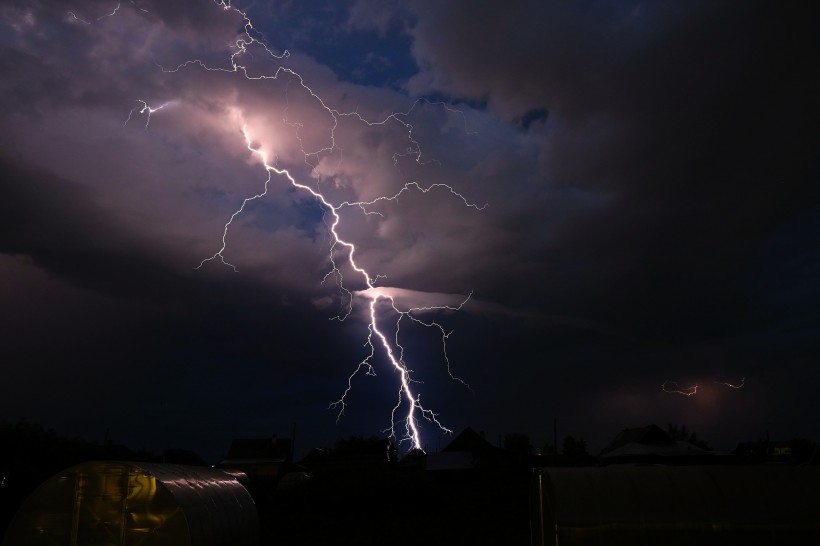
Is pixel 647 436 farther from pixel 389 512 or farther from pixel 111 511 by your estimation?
pixel 111 511

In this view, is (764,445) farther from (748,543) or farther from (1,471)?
(1,471)

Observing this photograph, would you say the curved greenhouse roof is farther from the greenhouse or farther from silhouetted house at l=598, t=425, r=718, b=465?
silhouetted house at l=598, t=425, r=718, b=465

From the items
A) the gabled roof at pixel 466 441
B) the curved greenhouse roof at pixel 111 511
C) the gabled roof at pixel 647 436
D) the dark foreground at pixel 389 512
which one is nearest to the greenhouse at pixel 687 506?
the curved greenhouse roof at pixel 111 511

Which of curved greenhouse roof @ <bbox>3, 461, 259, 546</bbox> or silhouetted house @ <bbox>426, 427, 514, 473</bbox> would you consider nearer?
curved greenhouse roof @ <bbox>3, 461, 259, 546</bbox>

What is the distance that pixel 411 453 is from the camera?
160 ft

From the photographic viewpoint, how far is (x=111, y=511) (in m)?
9.79

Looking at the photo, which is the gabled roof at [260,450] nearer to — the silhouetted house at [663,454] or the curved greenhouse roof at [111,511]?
the silhouetted house at [663,454]

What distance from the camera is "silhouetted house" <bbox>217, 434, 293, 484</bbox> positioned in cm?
4400

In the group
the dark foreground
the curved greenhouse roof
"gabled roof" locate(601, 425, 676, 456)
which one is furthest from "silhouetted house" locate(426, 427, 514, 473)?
the curved greenhouse roof

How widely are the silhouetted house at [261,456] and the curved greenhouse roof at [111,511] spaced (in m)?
34.4

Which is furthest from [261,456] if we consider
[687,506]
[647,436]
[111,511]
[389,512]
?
[687,506]

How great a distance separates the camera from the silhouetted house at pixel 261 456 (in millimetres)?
44000

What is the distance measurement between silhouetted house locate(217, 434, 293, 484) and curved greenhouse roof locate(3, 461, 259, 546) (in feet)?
113

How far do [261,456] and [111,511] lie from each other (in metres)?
37.9
